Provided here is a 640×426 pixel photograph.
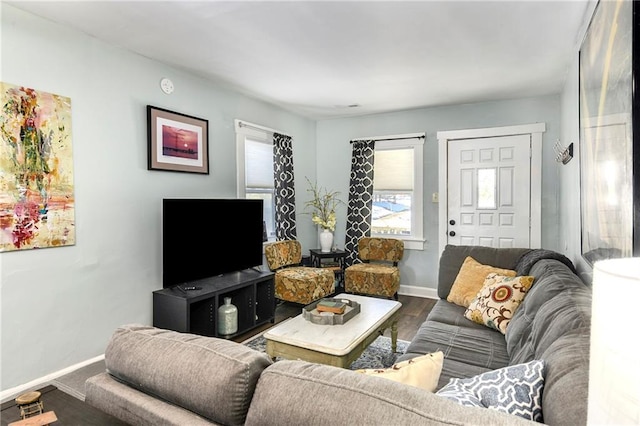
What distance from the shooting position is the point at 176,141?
3.45 meters

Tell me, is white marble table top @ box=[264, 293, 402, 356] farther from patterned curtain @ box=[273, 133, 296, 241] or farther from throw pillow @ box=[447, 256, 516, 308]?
patterned curtain @ box=[273, 133, 296, 241]

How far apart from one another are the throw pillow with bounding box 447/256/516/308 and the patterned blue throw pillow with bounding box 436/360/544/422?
1838 mm

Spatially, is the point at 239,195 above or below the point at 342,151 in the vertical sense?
below

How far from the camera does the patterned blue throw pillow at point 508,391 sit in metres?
1.00

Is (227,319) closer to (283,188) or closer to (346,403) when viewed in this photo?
(283,188)

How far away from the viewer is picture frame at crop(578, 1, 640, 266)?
4.06 ft

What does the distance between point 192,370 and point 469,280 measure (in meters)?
2.58

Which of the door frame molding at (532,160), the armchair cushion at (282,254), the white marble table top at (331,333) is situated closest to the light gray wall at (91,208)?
the armchair cushion at (282,254)

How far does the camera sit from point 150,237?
3252 millimetres

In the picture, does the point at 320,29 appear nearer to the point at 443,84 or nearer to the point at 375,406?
the point at 443,84

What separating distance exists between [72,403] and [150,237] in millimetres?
2276

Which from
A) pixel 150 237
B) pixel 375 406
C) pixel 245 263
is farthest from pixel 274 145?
pixel 375 406

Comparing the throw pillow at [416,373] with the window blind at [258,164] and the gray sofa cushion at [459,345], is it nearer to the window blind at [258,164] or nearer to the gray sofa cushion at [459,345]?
the gray sofa cushion at [459,345]

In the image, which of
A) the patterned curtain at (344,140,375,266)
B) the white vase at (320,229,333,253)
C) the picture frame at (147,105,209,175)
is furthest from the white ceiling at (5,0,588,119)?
the white vase at (320,229,333,253)
